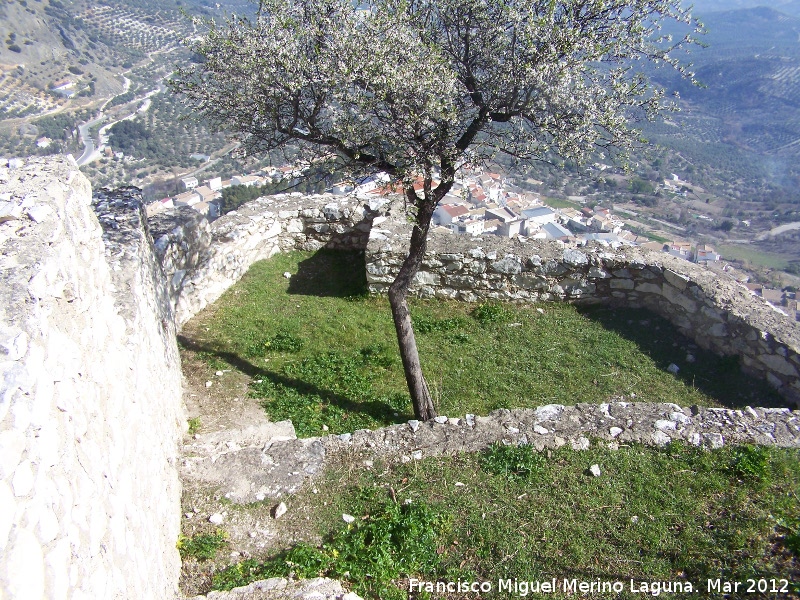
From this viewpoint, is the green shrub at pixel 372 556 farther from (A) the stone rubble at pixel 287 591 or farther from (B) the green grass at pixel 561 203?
(B) the green grass at pixel 561 203

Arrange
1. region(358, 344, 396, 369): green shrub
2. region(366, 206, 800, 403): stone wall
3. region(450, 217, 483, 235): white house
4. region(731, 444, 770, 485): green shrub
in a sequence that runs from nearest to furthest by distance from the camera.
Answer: region(731, 444, 770, 485): green shrub, region(358, 344, 396, 369): green shrub, region(366, 206, 800, 403): stone wall, region(450, 217, 483, 235): white house

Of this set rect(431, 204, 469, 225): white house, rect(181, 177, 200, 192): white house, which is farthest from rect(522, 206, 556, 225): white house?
rect(181, 177, 200, 192): white house

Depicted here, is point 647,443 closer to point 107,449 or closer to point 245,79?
point 107,449

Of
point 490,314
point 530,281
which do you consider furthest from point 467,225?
point 490,314

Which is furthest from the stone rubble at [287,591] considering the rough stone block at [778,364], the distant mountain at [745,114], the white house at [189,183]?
the distant mountain at [745,114]

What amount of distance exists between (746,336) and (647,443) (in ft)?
11.4

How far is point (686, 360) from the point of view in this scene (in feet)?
27.0

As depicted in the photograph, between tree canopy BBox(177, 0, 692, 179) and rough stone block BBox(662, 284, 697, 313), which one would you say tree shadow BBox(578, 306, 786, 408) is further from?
tree canopy BBox(177, 0, 692, 179)

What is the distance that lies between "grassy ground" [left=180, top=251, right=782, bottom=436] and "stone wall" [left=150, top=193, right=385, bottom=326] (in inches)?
20.0

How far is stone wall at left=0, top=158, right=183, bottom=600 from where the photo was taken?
200 cm

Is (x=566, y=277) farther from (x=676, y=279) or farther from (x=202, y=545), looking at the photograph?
(x=202, y=545)

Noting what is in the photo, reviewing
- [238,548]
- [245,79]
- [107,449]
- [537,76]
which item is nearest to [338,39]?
[245,79]

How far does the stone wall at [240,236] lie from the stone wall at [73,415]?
414 cm

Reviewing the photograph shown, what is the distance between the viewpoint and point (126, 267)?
4.85 meters
